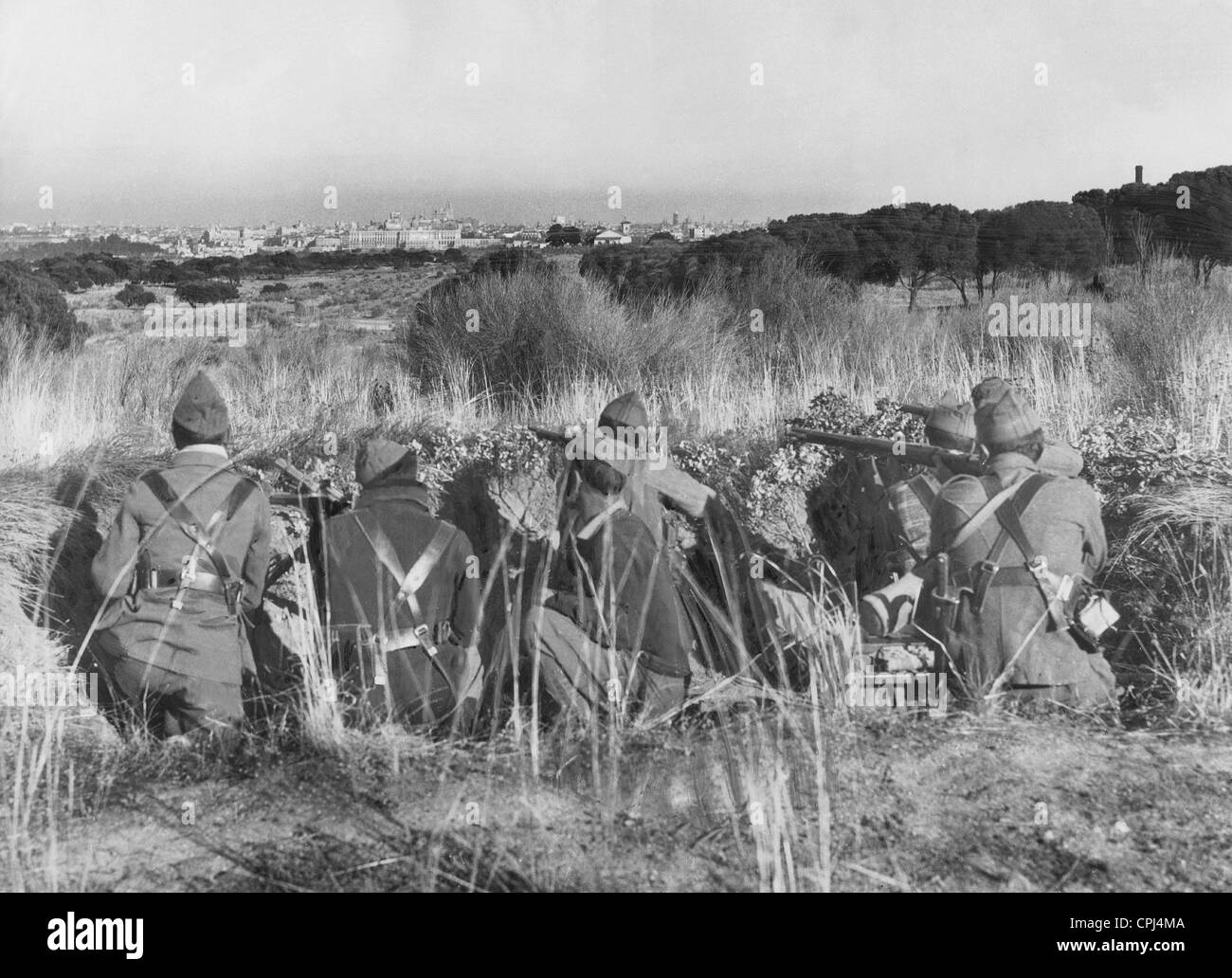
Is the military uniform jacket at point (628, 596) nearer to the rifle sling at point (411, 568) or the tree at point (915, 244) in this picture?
the rifle sling at point (411, 568)

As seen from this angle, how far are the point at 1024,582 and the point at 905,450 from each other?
1.30m

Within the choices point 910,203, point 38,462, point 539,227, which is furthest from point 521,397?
point 910,203

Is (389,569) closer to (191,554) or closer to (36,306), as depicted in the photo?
(191,554)

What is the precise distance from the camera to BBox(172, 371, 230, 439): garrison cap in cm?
527

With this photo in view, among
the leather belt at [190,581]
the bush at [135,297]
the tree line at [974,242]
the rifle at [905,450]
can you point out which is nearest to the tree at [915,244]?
the tree line at [974,242]

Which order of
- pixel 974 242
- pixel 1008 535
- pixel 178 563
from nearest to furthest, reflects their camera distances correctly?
pixel 1008 535, pixel 178 563, pixel 974 242

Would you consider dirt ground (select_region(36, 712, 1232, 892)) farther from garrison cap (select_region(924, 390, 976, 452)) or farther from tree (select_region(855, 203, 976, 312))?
tree (select_region(855, 203, 976, 312))

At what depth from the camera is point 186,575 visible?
5176 mm

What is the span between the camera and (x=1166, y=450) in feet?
22.6

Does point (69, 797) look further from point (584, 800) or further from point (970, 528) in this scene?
point (970, 528)

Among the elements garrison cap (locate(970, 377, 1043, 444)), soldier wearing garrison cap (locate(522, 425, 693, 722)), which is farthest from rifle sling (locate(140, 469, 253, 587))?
garrison cap (locate(970, 377, 1043, 444))

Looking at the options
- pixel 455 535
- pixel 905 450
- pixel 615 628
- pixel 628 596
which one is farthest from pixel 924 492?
pixel 455 535

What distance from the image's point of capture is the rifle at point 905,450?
5719mm
